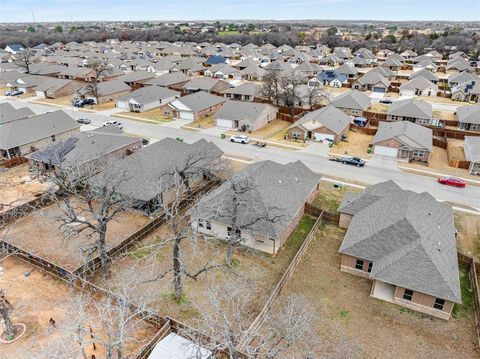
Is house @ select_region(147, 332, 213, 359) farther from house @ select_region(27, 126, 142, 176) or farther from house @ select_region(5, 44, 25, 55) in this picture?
house @ select_region(5, 44, 25, 55)

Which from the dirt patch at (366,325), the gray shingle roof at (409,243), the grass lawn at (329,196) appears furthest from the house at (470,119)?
the dirt patch at (366,325)

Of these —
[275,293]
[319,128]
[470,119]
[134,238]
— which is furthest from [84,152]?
[470,119]

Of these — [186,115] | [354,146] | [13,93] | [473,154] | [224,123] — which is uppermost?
[473,154]

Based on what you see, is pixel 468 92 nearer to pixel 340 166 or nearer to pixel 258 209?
pixel 340 166

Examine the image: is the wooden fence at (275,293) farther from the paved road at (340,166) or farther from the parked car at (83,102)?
the parked car at (83,102)

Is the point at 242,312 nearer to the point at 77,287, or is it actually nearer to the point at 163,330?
the point at 163,330
